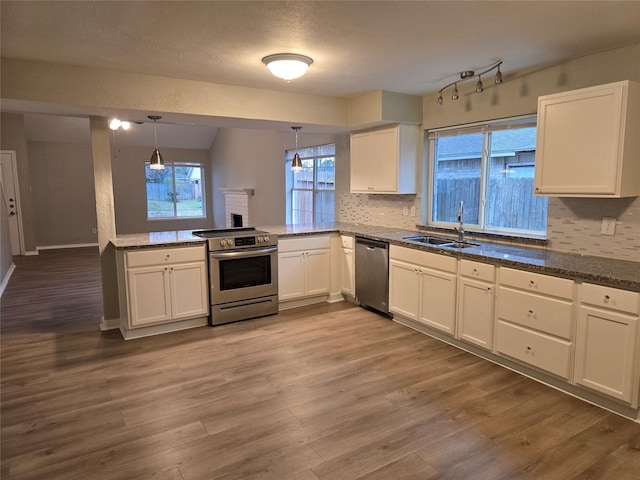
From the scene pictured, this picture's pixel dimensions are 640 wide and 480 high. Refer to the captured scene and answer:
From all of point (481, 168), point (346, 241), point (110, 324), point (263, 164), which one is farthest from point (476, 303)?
point (263, 164)

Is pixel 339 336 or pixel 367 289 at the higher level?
pixel 367 289

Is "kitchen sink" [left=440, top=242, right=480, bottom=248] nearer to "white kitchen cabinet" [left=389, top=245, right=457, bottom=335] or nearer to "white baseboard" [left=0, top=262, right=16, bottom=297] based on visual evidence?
"white kitchen cabinet" [left=389, top=245, right=457, bottom=335]

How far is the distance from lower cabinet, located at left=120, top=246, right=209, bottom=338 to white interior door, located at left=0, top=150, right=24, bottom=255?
5.34m

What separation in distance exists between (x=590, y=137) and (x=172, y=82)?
10.9ft

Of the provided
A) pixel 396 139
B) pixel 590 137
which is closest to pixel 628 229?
pixel 590 137

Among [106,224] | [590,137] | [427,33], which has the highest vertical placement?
[427,33]

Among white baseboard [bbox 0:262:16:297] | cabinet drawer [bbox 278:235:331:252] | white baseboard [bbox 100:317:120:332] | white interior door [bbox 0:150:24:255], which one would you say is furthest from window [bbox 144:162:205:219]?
cabinet drawer [bbox 278:235:331:252]

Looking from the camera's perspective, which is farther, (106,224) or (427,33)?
(106,224)

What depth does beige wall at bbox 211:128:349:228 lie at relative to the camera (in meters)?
6.13

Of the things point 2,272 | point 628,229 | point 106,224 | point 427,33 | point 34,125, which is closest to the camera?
point 427,33

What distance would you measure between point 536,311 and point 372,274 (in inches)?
72.1

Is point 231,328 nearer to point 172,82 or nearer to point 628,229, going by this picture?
point 172,82

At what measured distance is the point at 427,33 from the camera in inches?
102

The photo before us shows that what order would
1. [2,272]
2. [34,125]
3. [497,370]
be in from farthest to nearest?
[34,125]
[2,272]
[497,370]
